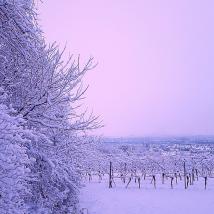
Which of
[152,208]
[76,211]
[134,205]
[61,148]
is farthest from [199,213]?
[61,148]

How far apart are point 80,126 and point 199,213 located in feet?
73.8

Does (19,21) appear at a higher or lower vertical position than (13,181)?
higher

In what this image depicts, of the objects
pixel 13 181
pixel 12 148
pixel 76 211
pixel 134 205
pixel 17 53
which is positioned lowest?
pixel 134 205

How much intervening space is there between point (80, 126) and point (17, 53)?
1647 millimetres

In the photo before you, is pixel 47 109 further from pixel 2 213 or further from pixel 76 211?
pixel 76 211

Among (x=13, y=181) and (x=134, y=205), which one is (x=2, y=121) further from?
(x=134, y=205)

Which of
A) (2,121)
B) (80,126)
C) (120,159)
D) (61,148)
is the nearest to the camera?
(2,121)

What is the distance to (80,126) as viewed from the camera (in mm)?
6551

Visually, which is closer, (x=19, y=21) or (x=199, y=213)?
(x=19, y=21)

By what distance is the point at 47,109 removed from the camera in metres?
6.14

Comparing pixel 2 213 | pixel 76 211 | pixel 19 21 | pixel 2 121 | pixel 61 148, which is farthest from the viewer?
pixel 76 211

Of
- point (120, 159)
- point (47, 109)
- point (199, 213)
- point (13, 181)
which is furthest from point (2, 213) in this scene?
point (120, 159)

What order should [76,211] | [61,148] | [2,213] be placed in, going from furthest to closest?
[76,211] → [61,148] → [2,213]

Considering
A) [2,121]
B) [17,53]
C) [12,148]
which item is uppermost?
[17,53]
